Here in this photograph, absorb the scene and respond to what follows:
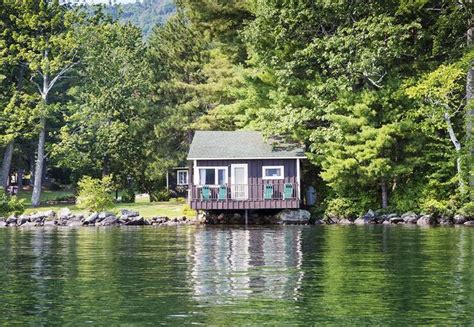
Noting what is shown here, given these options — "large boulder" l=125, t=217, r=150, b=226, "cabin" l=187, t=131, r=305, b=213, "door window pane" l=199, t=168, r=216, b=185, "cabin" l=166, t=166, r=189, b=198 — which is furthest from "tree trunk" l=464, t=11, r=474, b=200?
"cabin" l=166, t=166, r=189, b=198

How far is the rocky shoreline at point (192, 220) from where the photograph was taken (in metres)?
40.2

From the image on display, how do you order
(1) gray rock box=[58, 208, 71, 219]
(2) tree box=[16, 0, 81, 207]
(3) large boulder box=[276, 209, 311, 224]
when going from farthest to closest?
(2) tree box=[16, 0, 81, 207]
(1) gray rock box=[58, 208, 71, 219]
(3) large boulder box=[276, 209, 311, 224]

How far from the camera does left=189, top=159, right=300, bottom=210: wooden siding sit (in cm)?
4156

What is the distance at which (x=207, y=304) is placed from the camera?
548 inches

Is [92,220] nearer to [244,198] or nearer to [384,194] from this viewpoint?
[244,198]

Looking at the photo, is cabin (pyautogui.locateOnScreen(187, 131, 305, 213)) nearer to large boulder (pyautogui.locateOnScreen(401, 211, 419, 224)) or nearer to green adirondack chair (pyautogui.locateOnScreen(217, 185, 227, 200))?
green adirondack chair (pyautogui.locateOnScreen(217, 185, 227, 200))

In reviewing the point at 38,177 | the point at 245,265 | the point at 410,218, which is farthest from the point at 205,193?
the point at 245,265

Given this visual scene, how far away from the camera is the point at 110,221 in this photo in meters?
42.3

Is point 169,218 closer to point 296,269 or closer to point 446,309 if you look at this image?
point 296,269

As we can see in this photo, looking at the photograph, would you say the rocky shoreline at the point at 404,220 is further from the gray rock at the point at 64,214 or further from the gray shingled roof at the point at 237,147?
the gray rock at the point at 64,214

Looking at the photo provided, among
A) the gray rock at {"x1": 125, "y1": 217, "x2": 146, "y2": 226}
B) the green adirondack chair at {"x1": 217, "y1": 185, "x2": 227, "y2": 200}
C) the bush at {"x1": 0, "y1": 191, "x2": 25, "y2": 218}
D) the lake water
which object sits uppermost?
the green adirondack chair at {"x1": 217, "y1": 185, "x2": 227, "y2": 200}

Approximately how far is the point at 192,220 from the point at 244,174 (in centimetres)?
340

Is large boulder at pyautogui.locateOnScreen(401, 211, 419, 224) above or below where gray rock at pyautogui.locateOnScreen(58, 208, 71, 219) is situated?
below

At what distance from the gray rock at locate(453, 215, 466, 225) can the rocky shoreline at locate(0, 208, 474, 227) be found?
33.8 inches
